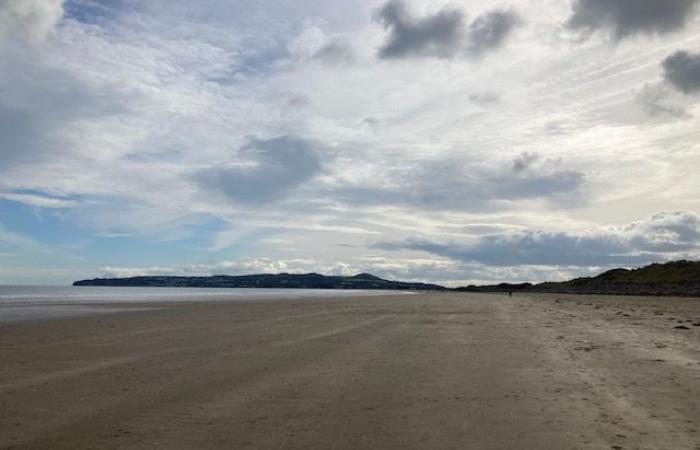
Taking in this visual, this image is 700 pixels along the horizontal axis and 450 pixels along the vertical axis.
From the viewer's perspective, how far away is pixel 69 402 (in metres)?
8.86

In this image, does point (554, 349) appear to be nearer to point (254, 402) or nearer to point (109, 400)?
point (254, 402)

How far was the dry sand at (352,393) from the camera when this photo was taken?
6.95 m

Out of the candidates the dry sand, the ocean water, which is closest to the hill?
the ocean water

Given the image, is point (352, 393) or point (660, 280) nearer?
point (352, 393)

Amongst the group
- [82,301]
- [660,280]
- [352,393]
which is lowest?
[352,393]

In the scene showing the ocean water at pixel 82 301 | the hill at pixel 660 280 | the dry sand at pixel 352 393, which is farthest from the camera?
the hill at pixel 660 280

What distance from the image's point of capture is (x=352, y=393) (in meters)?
9.52

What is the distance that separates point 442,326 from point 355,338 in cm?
595

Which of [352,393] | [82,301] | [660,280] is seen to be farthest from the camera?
[660,280]

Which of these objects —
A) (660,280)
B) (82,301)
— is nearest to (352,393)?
(82,301)

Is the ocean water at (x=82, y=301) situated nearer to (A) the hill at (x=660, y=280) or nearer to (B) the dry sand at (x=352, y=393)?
(B) the dry sand at (x=352, y=393)

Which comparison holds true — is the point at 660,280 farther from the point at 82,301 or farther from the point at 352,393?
the point at 352,393

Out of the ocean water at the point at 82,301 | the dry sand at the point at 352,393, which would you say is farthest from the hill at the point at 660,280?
the dry sand at the point at 352,393

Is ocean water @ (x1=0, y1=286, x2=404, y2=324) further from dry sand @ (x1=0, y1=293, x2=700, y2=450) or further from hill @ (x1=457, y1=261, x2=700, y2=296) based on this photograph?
hill @ (x1=457, y1=261, x2=700, y2=296)
